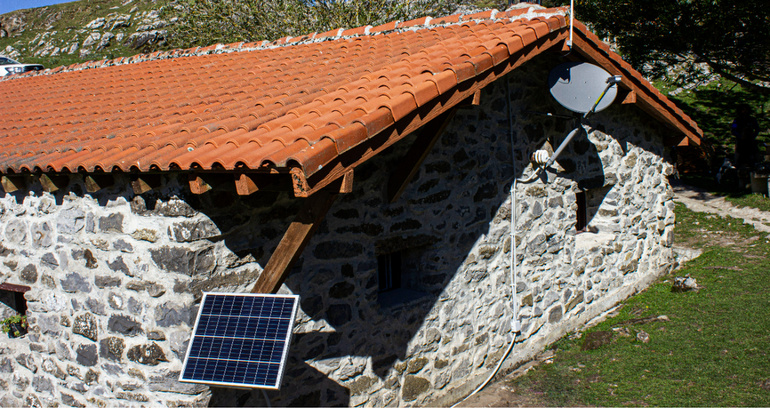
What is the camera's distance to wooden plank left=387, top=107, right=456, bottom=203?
167 inches

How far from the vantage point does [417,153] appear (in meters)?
4.30

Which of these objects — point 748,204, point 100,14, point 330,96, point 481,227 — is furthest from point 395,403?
point 100,14

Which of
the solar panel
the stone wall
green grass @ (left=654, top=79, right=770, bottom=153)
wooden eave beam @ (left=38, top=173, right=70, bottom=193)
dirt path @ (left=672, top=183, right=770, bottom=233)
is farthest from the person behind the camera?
green grass @ (left=654, top=79, right=770, bottom=153)

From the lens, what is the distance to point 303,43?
22.8 feet

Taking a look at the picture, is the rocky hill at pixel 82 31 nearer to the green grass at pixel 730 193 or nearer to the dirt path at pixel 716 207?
the green grass at pixel 730 193

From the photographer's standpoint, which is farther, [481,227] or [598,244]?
[598,244]

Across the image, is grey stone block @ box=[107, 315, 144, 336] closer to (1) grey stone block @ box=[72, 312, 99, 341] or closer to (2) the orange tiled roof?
(1) grey stone block @ box=[72, 312, 99, 341]

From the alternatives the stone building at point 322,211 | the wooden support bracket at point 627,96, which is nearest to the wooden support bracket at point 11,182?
the stone building at point 322,211

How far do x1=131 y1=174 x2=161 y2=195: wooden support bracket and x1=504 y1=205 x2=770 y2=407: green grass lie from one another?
3.85 meters

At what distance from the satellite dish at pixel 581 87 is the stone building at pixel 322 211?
11.6 inches

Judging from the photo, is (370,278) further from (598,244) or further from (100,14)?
(100,14)

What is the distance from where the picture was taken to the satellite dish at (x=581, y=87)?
548 cm

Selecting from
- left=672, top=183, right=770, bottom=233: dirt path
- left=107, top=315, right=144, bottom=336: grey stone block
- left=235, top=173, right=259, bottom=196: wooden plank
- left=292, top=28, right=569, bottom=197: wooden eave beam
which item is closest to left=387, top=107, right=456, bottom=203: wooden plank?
left=292, top=28, right=569, bottom=197: wooden eave beam

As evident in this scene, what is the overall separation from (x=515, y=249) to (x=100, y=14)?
153ft
